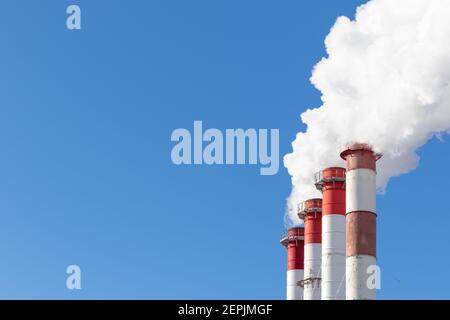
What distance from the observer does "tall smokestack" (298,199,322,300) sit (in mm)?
65000

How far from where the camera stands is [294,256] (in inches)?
2835

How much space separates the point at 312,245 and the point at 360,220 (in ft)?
39.1

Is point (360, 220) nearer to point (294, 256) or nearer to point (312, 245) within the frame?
point (312, 245)

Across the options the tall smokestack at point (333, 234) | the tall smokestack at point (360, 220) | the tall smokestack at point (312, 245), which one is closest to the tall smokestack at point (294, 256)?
the tall smokestack at point (312, 245)

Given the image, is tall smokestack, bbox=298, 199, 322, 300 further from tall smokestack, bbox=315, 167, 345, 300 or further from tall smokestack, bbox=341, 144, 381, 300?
tall smokestack, bbox=341, 144, 381, 300

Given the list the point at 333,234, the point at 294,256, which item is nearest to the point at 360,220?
the point at 333,234

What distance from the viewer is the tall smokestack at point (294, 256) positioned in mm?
70938

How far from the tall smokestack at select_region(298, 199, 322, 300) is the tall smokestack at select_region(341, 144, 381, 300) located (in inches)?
386

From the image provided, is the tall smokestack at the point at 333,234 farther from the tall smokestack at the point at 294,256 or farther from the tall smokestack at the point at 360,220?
the tall smokestack at the point at 294,256

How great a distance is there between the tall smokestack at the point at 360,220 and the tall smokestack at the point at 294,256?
15757mm

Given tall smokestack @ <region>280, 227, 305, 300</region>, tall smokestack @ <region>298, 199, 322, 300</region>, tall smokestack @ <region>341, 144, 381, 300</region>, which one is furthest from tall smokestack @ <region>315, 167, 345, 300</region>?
tall smokestack @ <region>280, 227, 305, 300</region>

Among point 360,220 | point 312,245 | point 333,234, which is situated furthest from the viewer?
point 312,245
